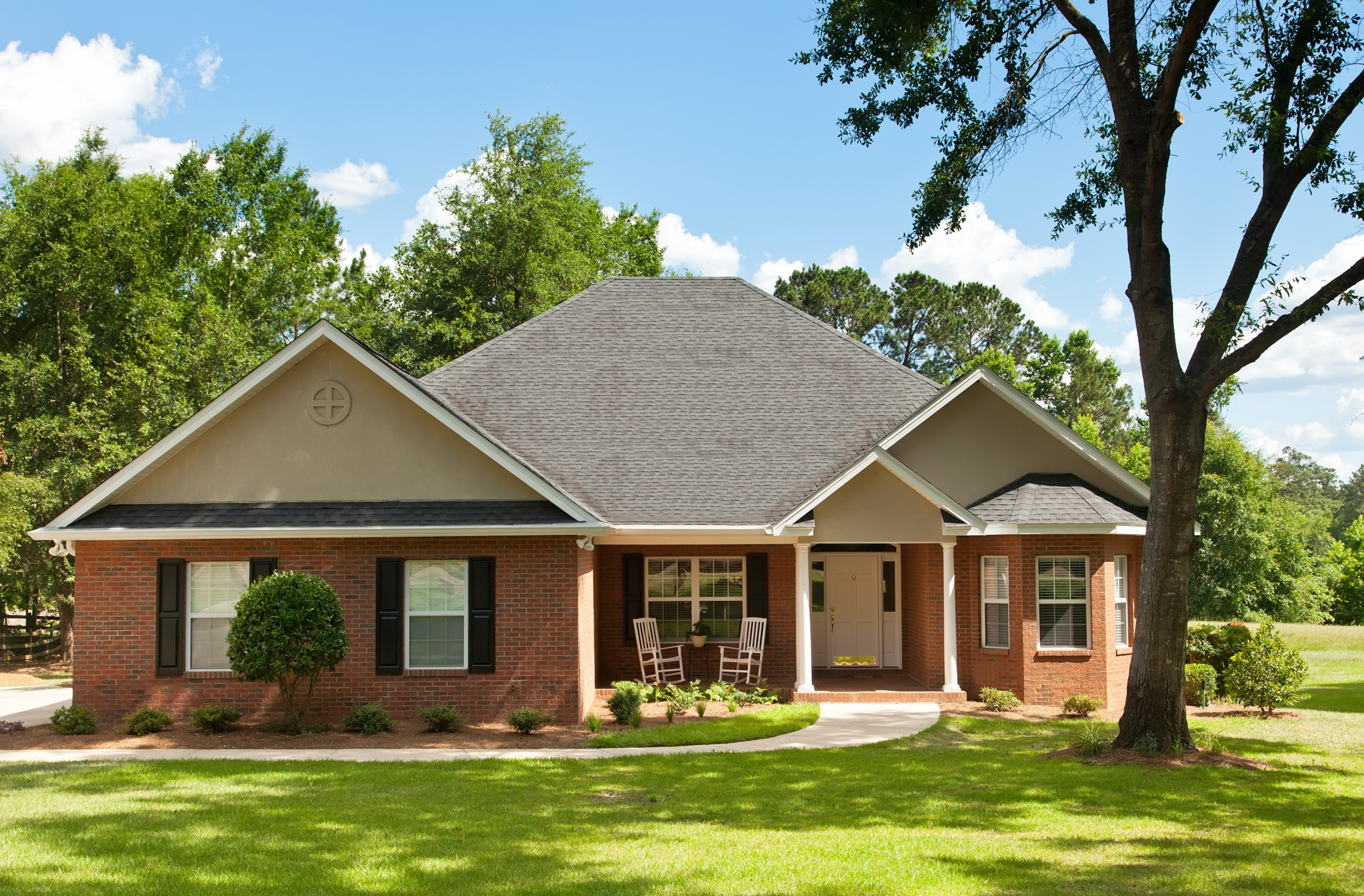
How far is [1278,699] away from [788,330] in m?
10.6

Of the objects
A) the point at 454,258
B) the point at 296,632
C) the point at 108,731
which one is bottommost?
the point at 108,731

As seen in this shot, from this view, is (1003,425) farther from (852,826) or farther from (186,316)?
(186,316)

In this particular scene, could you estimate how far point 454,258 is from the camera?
1294 inches

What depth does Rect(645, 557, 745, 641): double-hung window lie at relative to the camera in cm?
1744

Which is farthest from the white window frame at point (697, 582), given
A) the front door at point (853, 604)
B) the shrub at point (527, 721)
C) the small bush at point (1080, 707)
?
the small bush at point (1080, 707)

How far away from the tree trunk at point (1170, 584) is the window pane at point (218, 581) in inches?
472

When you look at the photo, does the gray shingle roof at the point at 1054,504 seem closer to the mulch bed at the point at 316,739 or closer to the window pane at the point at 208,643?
the mulch bed at the point at 316,739

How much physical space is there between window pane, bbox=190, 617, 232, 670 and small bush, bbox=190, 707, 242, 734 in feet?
2.56

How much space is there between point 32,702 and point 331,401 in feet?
30.9

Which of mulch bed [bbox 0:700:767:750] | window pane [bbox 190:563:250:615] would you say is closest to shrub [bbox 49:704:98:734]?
mulch bed [bbox 0:700:767:750]

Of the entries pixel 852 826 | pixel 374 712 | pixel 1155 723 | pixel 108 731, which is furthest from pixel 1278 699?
pixel 108 731

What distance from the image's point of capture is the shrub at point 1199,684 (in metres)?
15.8

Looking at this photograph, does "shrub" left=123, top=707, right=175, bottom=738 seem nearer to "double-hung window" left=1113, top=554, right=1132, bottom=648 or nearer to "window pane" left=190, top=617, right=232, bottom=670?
"window pane" left=190, top=617, right=232, bottom=670

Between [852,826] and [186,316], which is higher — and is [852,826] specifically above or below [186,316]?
below
